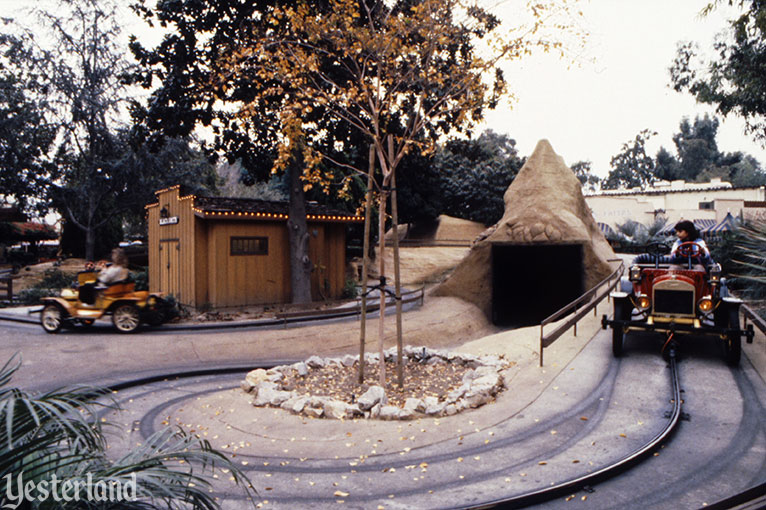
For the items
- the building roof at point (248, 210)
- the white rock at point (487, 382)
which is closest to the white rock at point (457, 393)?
the white rock at point (487, 382)

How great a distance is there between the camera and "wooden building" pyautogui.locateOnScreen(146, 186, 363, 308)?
58.2ft

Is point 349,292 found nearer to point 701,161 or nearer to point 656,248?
point 656,248

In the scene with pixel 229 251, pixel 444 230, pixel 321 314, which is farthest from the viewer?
pixel 444 230

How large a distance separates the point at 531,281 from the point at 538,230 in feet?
17.7

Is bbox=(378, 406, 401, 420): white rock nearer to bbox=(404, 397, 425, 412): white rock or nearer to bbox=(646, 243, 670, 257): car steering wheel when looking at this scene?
bbox=(404, 397, 425, 412): white rock

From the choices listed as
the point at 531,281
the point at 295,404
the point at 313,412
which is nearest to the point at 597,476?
the point at 313,412

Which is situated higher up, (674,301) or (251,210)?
(251,210)

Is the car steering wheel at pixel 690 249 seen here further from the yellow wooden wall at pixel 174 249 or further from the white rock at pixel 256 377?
the yellow wooden wall at pixel 174 249

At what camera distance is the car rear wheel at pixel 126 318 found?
1370 cm

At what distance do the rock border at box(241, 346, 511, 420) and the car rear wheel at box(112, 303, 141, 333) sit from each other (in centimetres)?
601

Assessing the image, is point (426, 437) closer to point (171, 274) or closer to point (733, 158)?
point (171, 274)

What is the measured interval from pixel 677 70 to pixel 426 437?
2110 cm

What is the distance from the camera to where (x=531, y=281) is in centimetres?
2411
